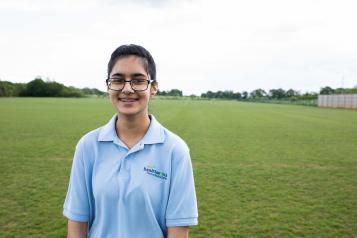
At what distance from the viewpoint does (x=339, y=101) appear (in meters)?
60.6

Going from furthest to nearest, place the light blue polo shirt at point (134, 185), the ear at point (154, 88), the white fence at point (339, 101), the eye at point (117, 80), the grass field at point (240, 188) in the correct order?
1. the white fence at point (339, 101)
2. the grass field at point (240, 188)
3. the ear at point (154, 88)
4. the eye at point (117, 80)
5. the light blue polo shirt at point (134, 185)

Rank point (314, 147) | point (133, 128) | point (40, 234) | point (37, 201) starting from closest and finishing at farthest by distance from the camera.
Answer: point (133, 128) → point (40, 234) → point (37, 201) → point (314, 147)

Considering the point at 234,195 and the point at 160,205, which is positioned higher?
the point at 160,205

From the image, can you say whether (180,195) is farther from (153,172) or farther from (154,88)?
(154,88)

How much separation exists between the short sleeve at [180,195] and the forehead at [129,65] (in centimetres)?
56

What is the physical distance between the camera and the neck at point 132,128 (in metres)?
2.07

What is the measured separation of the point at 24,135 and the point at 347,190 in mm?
12454

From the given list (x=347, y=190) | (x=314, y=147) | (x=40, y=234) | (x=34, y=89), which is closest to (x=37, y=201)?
(x=40, y=234)

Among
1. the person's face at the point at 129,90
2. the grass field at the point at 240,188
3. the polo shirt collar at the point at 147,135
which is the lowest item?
the grass field at the point at 240,188

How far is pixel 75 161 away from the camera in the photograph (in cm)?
205

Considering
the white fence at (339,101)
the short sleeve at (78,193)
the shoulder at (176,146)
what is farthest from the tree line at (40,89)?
the shoulder at (176,146)

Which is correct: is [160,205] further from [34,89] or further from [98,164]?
[34,89]

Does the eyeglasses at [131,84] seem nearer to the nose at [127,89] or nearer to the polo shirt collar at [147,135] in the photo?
the nose at [127,89]

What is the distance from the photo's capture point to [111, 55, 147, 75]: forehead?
1988mm
